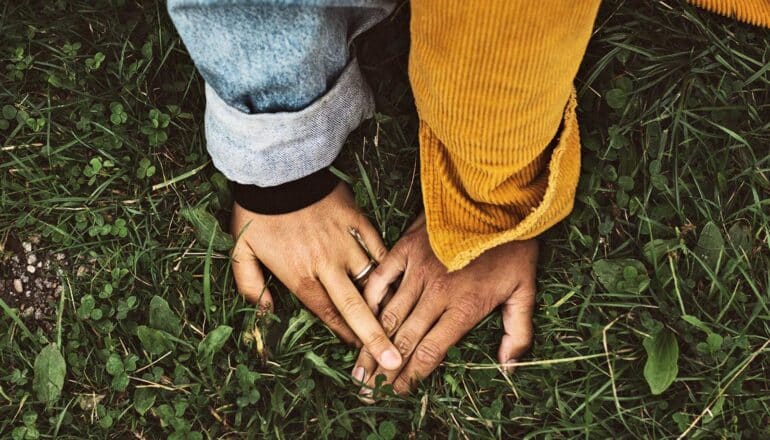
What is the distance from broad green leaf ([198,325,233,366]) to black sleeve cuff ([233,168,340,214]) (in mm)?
339

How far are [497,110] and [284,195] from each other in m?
0.84

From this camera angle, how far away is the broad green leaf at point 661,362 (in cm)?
178

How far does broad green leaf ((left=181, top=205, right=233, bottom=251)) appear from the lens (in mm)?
1999

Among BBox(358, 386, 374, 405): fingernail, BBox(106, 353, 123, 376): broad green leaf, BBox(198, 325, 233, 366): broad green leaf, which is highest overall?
BBox(198, 325, 233, 366): broad green leaf

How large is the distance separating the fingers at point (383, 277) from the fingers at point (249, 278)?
0.94ft

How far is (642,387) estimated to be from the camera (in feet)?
6.04

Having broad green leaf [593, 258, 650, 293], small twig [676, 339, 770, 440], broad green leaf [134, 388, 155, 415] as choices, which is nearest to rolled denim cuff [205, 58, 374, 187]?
broad green leaf [134, 388, 155, 415]

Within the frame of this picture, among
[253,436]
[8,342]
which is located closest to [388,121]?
[253,436]

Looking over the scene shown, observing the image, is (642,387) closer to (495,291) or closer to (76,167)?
(495,291)

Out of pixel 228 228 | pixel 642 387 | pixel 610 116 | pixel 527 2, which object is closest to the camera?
pixel 527 2

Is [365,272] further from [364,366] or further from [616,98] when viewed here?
[616,98]

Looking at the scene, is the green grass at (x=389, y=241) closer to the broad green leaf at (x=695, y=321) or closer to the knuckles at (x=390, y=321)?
the broad green leaf at (x=695, y=321)

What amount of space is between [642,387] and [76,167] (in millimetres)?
1688

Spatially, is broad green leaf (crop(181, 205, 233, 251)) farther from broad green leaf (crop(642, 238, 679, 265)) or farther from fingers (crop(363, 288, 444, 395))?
broad green leaf (crop(642, 238, 679, 265))
